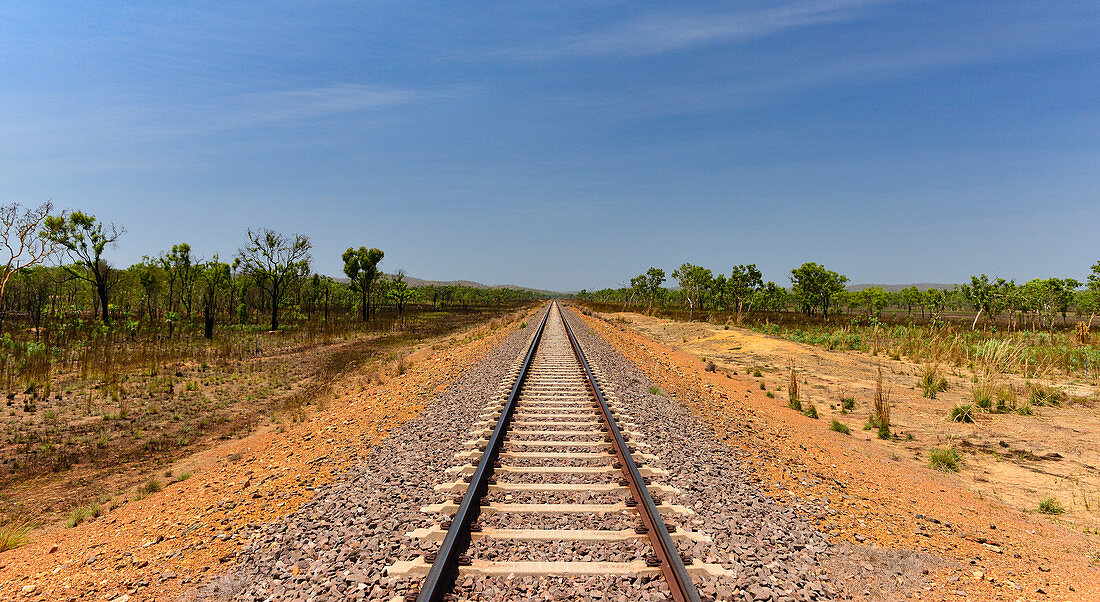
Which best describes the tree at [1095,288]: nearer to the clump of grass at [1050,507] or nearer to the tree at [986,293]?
the tree at [986,293]

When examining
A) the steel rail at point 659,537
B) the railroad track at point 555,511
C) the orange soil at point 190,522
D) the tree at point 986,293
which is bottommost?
the orange soil at point 190,522

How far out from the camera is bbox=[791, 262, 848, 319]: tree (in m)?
55.7

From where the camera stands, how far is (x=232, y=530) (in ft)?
14.6

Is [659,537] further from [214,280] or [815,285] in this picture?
[815,285]

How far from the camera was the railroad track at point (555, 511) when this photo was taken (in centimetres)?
338

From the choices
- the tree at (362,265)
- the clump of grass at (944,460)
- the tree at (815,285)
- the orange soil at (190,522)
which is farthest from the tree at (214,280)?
the tree at (815,285)

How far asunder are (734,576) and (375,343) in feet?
91.1

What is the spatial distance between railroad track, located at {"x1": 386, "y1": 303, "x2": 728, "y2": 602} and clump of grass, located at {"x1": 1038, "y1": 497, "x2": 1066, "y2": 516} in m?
4.54

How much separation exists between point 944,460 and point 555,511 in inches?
263

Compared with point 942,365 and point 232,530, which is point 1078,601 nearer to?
point 232,530

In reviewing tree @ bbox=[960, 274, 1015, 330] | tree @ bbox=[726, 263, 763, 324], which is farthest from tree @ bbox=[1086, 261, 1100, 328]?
tree @ bbox=[726, 263, 763, 324]

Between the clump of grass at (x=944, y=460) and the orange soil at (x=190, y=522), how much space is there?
874 centimetres

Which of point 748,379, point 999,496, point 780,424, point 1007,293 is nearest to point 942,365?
point 748,379

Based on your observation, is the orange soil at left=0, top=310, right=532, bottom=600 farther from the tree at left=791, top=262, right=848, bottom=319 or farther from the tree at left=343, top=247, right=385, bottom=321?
the tree at left=791, top=262, right=848, bottom=319
